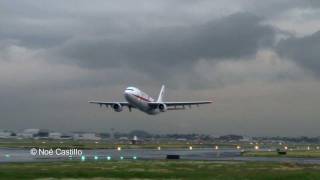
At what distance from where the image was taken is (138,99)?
149375 millimetres

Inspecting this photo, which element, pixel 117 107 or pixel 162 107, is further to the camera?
pixel 162 107

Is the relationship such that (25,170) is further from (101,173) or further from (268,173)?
(268,173)

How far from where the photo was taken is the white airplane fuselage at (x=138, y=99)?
14900cm

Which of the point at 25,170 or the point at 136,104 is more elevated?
the point at 136,104

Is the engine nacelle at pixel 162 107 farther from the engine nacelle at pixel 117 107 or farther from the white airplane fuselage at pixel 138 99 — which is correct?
the engine nacelle at pixel 117 107

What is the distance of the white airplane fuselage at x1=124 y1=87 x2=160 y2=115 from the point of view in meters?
149

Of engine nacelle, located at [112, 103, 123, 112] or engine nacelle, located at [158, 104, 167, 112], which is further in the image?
engine nacelle, located at [158, 104, 167, 112]

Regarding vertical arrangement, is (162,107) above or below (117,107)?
above

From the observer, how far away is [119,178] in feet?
160

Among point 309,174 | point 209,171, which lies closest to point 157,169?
point 209,171

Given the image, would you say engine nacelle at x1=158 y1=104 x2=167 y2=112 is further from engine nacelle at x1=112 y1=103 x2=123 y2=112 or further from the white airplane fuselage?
engine nacelle at x1=112 y1=103 x2=123 y2=112

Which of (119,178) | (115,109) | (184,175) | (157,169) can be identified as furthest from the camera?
(115,109)

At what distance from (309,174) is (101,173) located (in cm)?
1835

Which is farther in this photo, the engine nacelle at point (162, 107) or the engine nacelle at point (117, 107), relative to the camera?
the engine nacelle at point (162, 107)
